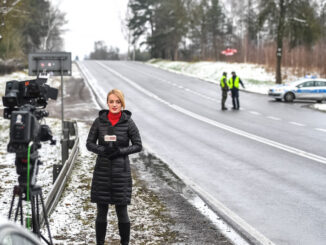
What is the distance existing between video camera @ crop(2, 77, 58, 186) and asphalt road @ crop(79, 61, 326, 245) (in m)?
3.24

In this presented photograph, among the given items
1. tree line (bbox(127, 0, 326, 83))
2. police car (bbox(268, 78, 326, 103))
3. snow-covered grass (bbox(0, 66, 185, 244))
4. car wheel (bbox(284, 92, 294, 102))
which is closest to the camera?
snow-covered grass (bbox(0, 66, 185, 244))

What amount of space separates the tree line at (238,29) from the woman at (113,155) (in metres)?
34.0

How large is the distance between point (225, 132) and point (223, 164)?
560 centimetres

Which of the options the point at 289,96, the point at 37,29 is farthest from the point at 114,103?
the point at 37,29

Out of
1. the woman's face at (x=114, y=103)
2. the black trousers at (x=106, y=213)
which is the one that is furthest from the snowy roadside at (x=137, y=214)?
the woman's face at (x=114, y=103)

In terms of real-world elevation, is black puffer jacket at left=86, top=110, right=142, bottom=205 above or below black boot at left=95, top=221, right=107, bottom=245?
above

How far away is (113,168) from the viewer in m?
5.75

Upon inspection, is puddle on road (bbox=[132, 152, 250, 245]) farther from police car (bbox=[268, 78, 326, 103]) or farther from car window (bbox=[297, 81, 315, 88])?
car window (bbox=[297, 81, 315, 88])

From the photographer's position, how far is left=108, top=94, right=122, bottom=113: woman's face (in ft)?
19.0

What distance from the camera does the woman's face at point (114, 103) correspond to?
5.78 meters

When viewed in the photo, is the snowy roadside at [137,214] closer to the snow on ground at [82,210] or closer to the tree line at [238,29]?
the snow on ground at [82,210]

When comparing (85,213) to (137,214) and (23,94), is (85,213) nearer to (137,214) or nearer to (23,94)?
(137,214)

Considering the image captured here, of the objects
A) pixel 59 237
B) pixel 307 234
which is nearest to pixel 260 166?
pixel 307 234

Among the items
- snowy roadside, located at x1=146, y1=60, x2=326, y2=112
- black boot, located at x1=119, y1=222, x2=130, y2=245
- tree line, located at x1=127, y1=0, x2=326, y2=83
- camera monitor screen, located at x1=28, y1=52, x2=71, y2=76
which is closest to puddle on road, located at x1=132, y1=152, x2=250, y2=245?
black boot, located at x1=119, y1=222, x2=130, y2=245
